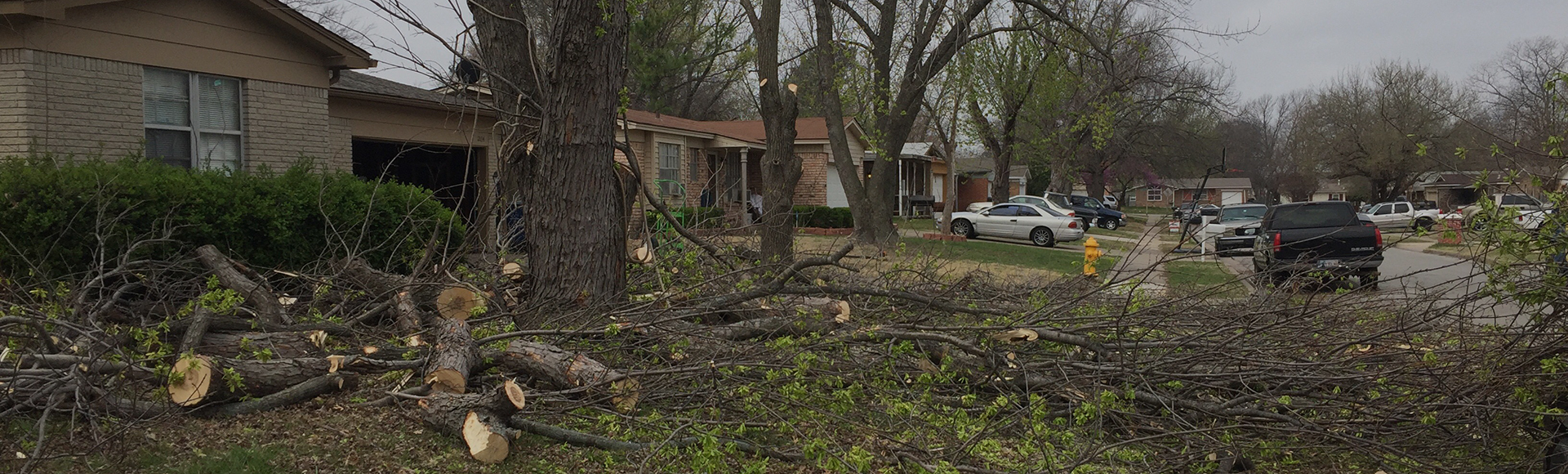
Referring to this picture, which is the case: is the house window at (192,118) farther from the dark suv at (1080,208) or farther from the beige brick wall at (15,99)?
the dark suv at (1080,208)

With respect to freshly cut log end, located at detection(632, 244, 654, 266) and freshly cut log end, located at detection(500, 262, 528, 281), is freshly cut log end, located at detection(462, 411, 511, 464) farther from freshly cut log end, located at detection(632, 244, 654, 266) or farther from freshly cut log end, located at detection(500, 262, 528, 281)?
freshly cut log end, located at detection(632, 244, 654, 266)

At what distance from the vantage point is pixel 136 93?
36.3 feet

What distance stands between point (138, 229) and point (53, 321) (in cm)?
394

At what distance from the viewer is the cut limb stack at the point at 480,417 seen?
4535 mm

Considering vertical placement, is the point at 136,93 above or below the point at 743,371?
above

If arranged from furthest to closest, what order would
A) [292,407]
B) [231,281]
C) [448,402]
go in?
[231,281], [292,407], [448,402]

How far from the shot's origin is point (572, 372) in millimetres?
5051

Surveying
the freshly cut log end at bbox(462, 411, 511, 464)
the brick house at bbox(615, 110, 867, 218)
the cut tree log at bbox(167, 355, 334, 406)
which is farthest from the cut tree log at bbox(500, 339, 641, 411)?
the brick house at bbox(615, 110, 867, 218)

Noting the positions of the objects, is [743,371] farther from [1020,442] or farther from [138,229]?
[138,229]

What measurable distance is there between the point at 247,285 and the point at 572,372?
2900 millimetres

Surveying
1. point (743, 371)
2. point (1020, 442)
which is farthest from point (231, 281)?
point (1020, 442)

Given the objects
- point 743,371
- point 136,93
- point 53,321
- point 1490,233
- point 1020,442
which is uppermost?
point 136,93

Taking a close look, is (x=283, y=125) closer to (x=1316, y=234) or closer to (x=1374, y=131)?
(x=1316, y=234)

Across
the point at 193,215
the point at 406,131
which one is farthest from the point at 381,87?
the point at 193,215
